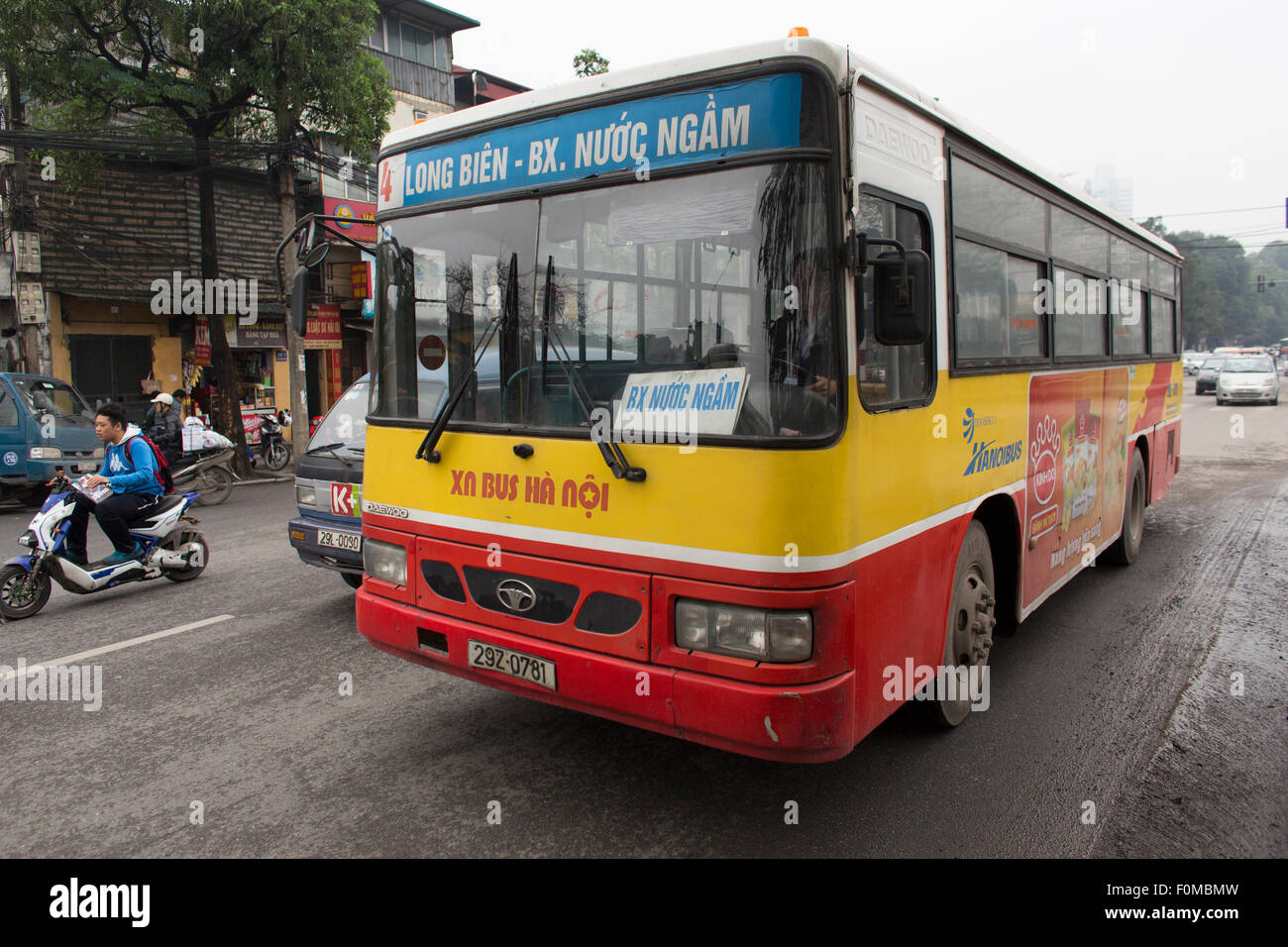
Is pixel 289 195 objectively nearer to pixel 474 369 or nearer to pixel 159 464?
pixel 159 464

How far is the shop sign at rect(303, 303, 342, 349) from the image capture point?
2100 centimetres

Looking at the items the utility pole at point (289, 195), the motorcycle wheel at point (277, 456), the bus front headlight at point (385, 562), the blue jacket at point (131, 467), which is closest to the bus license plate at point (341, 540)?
the blue jacket at point (131, 467)

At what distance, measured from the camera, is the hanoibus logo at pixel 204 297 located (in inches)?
637

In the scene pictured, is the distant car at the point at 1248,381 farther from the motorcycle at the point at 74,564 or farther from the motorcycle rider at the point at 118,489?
the motorcycle rider at the point at 118,489

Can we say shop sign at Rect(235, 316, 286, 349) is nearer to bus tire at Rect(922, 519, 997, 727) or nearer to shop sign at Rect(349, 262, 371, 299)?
shop sign at Rect(349, 262, 371, 299)

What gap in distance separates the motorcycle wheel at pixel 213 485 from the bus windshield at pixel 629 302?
1009 cm

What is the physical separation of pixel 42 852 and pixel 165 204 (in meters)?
18.4

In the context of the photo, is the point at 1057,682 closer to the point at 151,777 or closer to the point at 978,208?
the point at 978,208

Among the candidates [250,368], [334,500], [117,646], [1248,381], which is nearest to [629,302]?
[334,500]

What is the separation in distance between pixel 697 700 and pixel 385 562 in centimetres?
169

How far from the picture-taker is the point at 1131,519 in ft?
25.5

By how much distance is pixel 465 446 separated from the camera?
3643 millimetres
